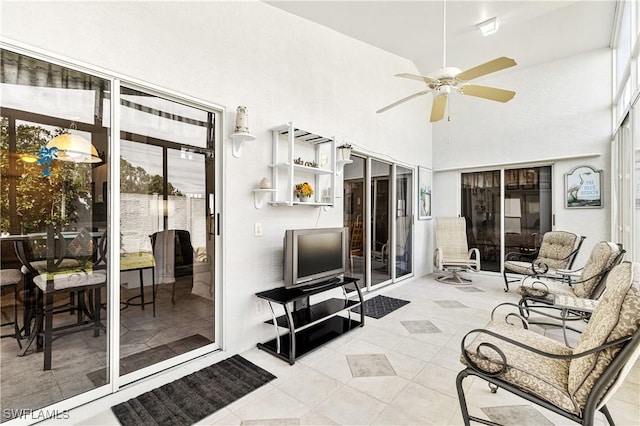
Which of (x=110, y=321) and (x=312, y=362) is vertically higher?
(x=110, y=321)

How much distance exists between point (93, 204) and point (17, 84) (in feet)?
2.57

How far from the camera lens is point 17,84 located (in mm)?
1724

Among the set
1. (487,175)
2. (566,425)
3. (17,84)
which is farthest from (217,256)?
(487,175)

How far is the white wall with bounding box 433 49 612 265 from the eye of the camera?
4734 millimetres

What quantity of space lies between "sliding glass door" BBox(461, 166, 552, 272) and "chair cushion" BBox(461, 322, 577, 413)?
4446 millimetres

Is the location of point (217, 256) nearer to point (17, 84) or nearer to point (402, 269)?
point (17, 84)

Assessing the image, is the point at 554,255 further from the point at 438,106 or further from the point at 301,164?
the point at 301,164

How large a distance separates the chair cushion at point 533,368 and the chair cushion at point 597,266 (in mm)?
1702

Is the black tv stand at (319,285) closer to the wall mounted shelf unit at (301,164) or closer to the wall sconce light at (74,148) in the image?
the wall mounted shelf unit at (301,164)

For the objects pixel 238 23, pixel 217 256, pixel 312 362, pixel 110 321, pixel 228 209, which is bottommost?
pixel 312 362

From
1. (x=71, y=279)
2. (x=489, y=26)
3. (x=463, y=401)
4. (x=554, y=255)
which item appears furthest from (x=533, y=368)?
(x=489, y=26)

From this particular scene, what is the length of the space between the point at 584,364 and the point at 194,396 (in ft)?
7.63

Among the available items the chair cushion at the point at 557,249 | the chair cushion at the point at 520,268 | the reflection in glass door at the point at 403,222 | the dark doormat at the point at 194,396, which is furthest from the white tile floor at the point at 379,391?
the reflection in glass door at the point at 403,222

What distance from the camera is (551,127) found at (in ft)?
16.9
